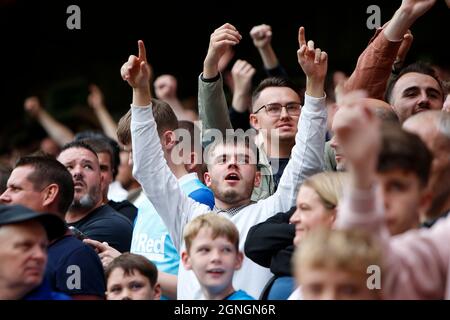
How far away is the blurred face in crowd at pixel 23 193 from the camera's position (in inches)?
237

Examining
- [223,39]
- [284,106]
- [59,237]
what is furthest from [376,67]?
[59,237]

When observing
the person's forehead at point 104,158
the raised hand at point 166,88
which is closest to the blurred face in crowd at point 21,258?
the person's forehead at point 104,158

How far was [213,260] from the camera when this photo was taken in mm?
4992

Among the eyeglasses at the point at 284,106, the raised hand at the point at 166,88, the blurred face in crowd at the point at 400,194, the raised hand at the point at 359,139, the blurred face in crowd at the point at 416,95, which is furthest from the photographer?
the raised hand at the point at 166,88

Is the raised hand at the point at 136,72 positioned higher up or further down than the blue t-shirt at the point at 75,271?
higher up

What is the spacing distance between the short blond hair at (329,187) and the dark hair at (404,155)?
685 mm

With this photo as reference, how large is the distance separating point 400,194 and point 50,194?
264 centimetres

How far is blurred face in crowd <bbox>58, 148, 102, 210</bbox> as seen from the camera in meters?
6.81

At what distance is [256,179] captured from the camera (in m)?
6.06

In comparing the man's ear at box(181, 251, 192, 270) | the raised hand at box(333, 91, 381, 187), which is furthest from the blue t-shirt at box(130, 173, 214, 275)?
the raised hand at box(333, 91, 381, 187)

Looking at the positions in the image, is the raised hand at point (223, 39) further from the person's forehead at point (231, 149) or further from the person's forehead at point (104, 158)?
the person's forehead at point (104, 158)

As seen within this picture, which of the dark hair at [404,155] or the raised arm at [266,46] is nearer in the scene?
A: the dark hair at [404,155]

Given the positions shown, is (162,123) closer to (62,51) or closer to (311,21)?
(311,21)


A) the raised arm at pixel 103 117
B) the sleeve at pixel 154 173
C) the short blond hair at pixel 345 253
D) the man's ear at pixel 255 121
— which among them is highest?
the raised arm at pixel 103 117
